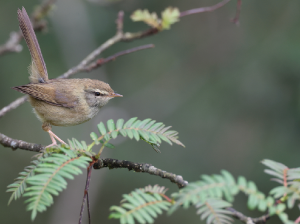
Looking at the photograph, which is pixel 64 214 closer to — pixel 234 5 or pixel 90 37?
pixel 90 37

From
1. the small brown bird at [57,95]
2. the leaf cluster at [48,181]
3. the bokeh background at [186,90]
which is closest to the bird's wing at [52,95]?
the small brown bird at [57,95]

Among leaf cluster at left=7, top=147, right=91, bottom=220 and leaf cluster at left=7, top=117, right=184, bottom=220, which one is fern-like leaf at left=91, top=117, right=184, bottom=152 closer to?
leaf cluster at left=7, top=117, right=184, bottom=220

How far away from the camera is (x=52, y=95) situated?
4.05 metres

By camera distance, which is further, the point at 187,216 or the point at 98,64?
the point at 187,216

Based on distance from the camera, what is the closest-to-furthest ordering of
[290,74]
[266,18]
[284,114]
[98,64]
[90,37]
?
[98,64]
[290,74]
[284,114]
[266,18]
[90,37]

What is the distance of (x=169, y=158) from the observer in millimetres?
6598

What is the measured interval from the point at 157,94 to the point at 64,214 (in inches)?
148

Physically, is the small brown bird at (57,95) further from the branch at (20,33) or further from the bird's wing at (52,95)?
the branch at (20,33)

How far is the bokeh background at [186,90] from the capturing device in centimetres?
541

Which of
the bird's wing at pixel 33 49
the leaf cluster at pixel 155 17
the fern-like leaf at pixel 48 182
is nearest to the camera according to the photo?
the fern-like leaf at pixel 48 182

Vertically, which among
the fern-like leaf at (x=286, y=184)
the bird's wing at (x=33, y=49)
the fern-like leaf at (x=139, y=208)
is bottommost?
the fern-like leaf at (x=139, y=208)

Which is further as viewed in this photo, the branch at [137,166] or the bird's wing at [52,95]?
the bird's wing at [52,95]

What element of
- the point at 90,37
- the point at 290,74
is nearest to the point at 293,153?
the point at 290,74

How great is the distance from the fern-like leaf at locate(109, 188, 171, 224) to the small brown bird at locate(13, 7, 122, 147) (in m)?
2.73
